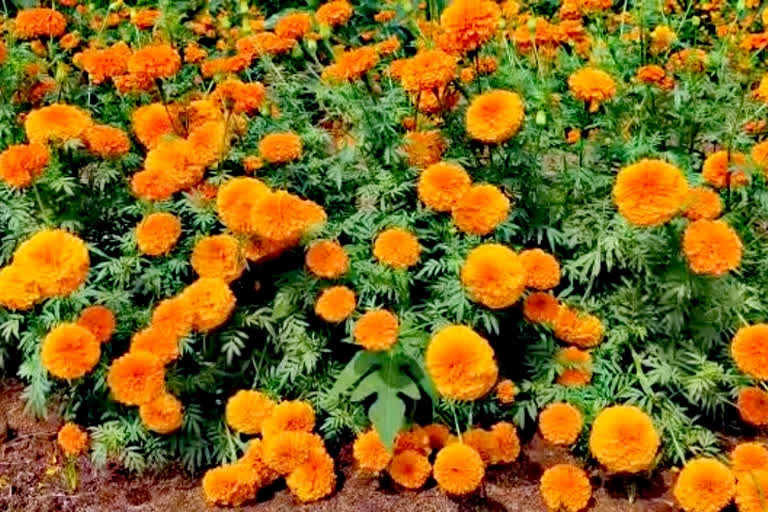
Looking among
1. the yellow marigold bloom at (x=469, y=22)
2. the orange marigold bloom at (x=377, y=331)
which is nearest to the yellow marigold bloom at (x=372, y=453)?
the orange marigold bloom at (x=377, y=331)

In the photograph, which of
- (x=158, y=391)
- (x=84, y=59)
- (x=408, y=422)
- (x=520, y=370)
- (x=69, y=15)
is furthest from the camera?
(x=69, y=15)

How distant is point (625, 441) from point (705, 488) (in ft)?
0.76

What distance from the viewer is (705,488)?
2.67 meters

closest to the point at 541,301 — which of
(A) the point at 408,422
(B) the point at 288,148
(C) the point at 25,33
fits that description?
(A) the point at 408,422

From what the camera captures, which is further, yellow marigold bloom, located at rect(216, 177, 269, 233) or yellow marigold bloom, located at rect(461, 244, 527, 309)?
yellow marigold bloom, located at rect(216, 177, 269, 233)

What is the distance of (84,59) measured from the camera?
3.39m

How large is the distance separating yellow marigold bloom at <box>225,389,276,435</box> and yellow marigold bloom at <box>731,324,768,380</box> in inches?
47.2

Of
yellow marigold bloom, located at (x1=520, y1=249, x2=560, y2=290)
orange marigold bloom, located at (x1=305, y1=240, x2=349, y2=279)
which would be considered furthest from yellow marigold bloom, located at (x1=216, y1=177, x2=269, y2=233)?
yellow marigold bloom, located at (x1=520, y1=249, x2=560, y2=290)

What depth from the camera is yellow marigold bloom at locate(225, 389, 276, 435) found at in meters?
2.90

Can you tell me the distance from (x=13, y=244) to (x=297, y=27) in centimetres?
108

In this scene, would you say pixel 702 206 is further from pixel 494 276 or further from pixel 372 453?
pixel 372 453

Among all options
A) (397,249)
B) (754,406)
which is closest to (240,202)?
(397,249)

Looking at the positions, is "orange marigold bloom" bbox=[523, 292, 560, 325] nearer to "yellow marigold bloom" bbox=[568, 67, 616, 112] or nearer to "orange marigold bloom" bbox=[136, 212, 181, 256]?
"yellow marigold bloom" bbox=[568, 67, 616, 112]

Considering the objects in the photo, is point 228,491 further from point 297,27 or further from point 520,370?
point 297,27
